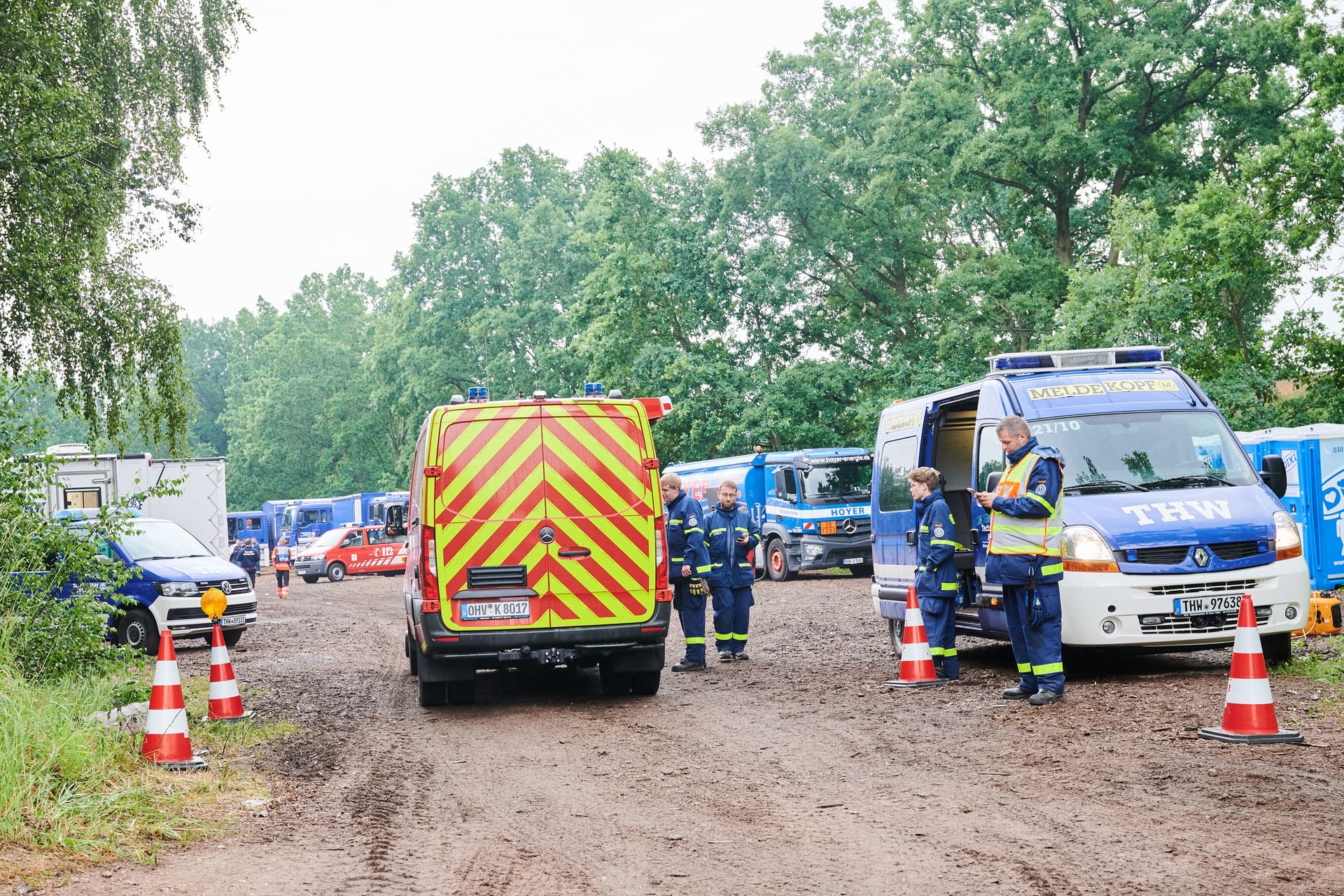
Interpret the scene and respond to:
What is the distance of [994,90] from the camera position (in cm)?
3506

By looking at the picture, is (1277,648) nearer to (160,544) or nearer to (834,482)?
(160,544)

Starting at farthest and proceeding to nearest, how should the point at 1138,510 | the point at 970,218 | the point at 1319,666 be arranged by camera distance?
the point at 970,218 → the point at 1319,666 → the point at 1138,510

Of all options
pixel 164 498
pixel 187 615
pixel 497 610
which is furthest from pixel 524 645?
pixel 164 498

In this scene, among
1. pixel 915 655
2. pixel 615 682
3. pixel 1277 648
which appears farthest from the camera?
pixel 615 682

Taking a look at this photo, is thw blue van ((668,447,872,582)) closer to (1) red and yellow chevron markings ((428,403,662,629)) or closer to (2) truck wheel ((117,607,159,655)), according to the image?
(2) truck wheel ((117,607,159,655))

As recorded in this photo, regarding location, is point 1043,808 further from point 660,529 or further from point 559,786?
point 660,529

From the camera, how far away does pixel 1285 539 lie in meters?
9.52

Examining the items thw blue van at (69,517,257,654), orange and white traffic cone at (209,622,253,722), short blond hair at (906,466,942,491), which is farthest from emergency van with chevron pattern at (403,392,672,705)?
thw blue van at (69,517,257,654)

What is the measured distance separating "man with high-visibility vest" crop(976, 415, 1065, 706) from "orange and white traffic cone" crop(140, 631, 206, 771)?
5.54 meters

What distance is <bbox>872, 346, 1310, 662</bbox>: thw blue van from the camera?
9297 mm

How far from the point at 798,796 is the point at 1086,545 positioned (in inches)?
155

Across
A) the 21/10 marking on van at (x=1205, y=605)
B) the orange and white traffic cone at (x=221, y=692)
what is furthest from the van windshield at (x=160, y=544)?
the 21/10 marking on van at (x=1205, y=605)

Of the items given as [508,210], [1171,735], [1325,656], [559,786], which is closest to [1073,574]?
[1171,735]

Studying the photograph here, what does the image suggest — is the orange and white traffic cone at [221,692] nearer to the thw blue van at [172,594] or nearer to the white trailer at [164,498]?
the thw blue van at [172,594]
